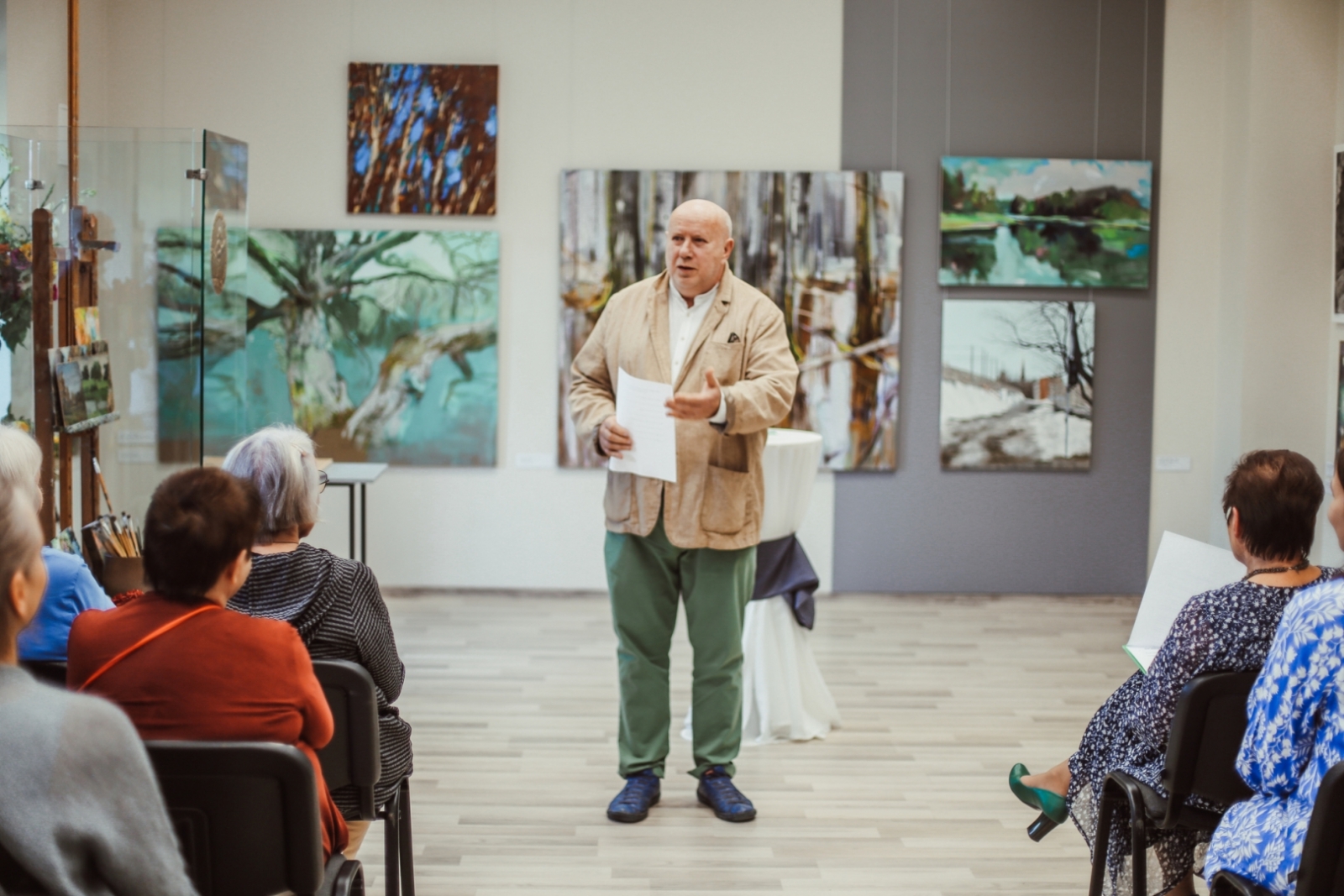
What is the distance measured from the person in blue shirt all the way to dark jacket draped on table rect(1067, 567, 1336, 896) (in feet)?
6.90

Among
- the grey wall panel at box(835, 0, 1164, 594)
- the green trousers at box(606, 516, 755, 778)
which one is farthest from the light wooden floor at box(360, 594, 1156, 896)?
the grey wall panel at box(835, 0, 1164, 594)

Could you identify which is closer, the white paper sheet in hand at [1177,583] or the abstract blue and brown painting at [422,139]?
the white paper sheet in hand at [1177,583]

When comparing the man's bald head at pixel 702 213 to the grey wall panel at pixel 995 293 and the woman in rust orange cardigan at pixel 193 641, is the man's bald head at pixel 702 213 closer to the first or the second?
the woman in rust orange cardigan at pixel 193 641

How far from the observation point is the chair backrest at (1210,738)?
2242 millimetres

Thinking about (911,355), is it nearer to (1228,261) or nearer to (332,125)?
(1228,261)

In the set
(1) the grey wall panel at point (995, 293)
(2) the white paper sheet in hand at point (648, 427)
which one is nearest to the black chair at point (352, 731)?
(2) the white paper sheet in hand at point (648, 427)

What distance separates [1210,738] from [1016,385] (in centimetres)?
480

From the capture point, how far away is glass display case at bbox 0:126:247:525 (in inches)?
158

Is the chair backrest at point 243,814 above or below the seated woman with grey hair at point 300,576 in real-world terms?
below

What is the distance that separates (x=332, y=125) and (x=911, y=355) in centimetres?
332

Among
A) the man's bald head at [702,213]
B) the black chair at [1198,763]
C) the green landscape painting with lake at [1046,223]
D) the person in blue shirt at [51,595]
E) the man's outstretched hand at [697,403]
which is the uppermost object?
the green landscape painting with lake at [1046,223]

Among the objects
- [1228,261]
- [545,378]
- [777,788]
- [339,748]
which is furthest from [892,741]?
[1228,261]

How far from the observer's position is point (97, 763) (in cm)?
138

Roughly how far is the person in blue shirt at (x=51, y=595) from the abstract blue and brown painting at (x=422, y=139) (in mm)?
4384
